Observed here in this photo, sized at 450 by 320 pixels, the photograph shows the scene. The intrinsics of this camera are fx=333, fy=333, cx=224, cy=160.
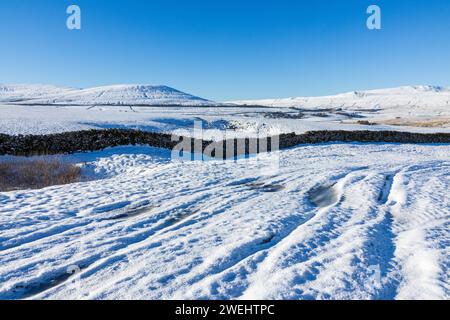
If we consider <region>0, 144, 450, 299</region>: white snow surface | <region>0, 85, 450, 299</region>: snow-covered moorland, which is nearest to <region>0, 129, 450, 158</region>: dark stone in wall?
<region>0, 85, 450, 299</region>: snow-covered moorland

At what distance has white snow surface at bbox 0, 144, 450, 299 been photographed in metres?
4.93

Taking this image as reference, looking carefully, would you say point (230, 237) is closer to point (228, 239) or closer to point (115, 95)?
point (228, 239)

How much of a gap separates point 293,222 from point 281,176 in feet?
18.7

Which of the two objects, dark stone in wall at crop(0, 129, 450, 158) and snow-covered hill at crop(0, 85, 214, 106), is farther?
snow-covered hill at crop(0, 85, 214, 106)

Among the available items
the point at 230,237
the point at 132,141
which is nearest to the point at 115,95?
the point at 132,141

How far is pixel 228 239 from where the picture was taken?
6.68 meters

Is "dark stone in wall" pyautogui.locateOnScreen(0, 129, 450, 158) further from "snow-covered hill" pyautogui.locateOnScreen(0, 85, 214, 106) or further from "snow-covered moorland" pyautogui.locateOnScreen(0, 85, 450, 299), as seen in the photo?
"snow-covered hill" pyautogui.locateOnScreen(0, 85, 214, 106)

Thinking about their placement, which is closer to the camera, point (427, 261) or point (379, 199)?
point (427, 261)

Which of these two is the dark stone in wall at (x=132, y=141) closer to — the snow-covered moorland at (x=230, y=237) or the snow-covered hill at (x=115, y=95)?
the snow-covered moorland at (x=230, y=237)

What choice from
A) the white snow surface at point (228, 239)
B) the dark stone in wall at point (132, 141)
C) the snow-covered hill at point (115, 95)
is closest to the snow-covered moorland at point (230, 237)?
the white snow surface at point (228, 239)

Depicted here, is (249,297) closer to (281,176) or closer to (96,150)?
(281,176)
